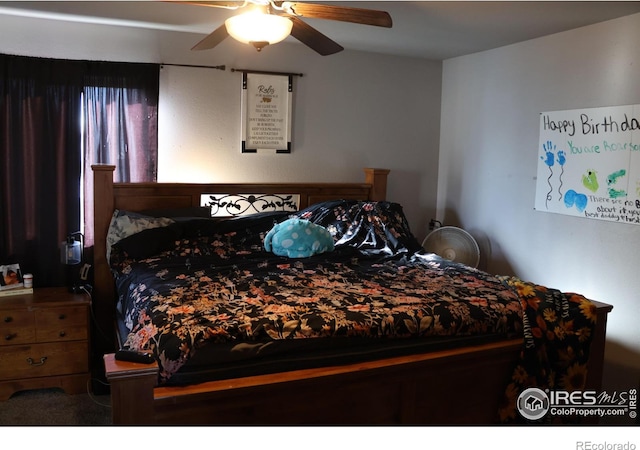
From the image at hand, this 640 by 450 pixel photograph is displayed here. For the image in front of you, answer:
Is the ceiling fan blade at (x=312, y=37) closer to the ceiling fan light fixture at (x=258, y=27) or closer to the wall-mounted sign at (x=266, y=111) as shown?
the ceiling fan light fixture at (x=258, y=27)

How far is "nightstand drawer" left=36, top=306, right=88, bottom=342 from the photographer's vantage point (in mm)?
3225

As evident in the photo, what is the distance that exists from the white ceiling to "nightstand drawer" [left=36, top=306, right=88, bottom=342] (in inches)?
67.5

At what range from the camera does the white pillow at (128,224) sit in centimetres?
349

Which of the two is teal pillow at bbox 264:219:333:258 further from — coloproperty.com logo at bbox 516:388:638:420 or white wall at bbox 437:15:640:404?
coloproperty.com logo at bbox 516:388:638:420

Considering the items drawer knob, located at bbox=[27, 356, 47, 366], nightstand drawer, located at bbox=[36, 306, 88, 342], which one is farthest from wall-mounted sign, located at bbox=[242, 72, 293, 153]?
drawer knob, located at bbox=[27, 356, 47, 366]

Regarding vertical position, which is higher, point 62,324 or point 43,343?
point 62,324

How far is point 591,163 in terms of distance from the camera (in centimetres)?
339

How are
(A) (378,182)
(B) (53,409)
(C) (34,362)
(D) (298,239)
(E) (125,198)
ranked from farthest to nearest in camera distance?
1. (A) (378,182)
2. (E) (125,198)
3. (D) (298,239)
4. (C) (34,362)
5. (B) (53,409)

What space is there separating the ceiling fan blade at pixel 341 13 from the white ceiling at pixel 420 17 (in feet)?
1.63

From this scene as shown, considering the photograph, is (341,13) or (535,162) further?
(535,162)

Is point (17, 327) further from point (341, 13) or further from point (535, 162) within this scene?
point (535, 162)

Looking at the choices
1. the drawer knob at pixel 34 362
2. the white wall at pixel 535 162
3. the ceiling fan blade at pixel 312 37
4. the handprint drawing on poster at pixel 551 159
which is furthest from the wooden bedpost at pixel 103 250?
the handprint drawing on poster at pixel 551 159

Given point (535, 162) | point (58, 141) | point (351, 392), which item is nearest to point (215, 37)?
point (58, 141)

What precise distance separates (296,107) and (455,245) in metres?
1.56
